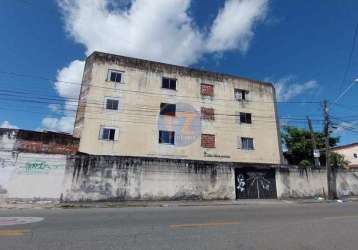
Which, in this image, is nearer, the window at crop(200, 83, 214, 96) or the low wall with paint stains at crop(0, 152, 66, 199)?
the low wall with paint stains at crop(0, 152, 66, 199)

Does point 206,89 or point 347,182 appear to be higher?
point 206,89

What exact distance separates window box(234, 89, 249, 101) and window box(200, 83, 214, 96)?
289cm

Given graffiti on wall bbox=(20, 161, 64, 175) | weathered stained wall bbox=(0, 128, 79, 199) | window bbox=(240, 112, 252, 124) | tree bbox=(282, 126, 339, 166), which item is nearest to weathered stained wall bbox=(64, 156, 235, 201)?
weathered stained wall bbox=(0, 128, 79, 199)

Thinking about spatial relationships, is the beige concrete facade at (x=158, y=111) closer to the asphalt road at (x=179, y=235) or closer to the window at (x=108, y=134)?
the window at (x=108, y=134)

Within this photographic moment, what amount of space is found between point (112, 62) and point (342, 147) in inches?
1627

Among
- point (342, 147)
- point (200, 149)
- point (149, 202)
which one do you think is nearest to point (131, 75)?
point (200, 149)

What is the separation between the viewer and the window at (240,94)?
27.1 metres

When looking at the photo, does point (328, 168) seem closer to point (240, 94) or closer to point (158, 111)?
point (240, 94)

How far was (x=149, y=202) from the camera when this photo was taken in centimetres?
1512

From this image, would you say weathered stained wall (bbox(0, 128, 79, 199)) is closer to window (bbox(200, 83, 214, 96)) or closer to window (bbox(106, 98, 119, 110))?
window (bbox(106, 98, 119, 110))

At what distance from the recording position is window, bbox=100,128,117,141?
70.7 ft

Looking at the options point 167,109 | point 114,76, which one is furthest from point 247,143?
point 114,76

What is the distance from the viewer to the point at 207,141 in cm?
2420

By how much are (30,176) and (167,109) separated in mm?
13239
